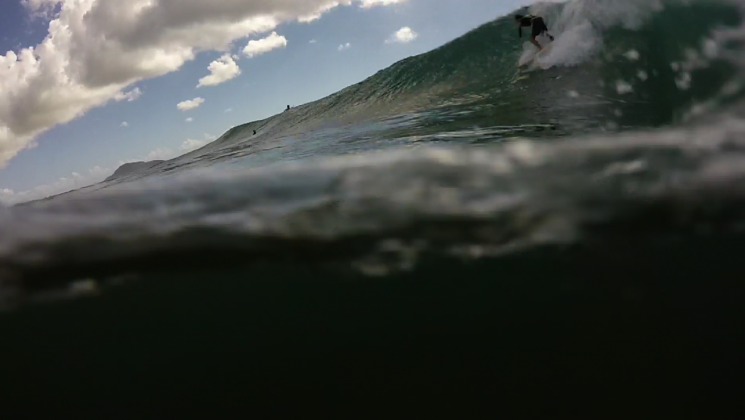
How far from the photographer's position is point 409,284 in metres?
5.54

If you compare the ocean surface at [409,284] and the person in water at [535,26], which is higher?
the person in water at [535,26]

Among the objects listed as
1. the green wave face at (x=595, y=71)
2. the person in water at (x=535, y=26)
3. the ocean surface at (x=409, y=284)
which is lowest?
the ocean surface at (x=409, y=284)

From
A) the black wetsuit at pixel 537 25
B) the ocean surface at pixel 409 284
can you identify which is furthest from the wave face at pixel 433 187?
the black wetsuit at pixel 537 25

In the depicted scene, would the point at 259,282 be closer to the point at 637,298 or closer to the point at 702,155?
the point at 637,298

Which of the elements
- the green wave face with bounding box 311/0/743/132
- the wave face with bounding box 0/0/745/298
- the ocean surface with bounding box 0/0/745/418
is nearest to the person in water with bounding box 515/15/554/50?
the green wave face with bounding box 311/0/743/132

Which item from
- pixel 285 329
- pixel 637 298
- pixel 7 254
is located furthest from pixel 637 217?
pixel 7 254

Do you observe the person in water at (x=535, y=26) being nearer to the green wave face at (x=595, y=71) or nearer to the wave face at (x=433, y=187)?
the green wave face at (x=595, y=71)

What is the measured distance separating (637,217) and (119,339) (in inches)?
212

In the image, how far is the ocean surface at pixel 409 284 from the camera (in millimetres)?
4621

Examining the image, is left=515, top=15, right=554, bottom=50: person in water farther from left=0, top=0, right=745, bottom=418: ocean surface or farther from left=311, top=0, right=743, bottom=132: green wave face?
left=0, top=0, right=745, bottom=418: ocean surface

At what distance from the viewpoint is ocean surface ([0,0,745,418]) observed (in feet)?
15.2

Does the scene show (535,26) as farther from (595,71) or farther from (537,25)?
(595,71)

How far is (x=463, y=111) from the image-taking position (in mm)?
9609

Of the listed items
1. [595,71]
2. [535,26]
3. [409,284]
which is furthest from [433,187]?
[535,26]
